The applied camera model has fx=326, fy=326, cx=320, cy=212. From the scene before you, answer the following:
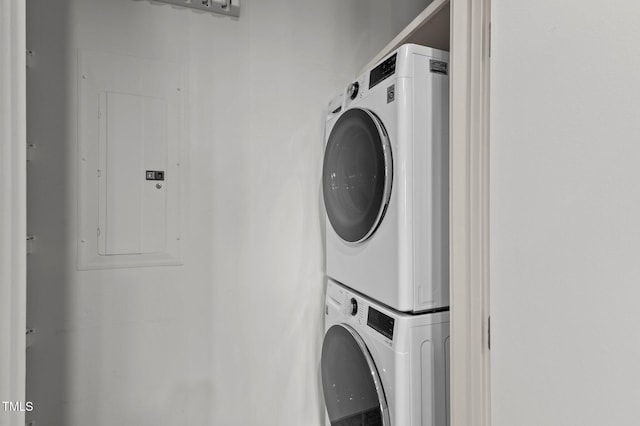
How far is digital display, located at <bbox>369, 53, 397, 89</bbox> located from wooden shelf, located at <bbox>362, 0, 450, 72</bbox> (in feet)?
0.51

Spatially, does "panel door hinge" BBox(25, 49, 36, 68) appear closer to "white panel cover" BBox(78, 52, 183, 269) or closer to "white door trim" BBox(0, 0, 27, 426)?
"white panel cover" BBox(78, 52, 183, 269)

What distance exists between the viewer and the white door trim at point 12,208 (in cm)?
50

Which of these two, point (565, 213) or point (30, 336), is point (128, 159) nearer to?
point (30, 336)

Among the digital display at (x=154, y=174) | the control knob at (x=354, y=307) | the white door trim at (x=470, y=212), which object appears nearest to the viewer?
the white door trim at (x=470, y=212)

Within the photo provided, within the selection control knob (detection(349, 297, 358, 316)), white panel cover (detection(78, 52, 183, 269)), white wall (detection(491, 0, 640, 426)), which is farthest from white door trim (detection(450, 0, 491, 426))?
white panel cover (detection(78, 52, 183, 269))

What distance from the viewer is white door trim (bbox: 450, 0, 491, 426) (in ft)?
2.68

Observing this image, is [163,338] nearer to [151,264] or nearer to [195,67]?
[151,264]

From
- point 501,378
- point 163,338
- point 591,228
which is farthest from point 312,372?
point 591,228

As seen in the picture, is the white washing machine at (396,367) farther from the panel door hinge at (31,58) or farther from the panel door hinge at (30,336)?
the panel door hinge at (31,58)

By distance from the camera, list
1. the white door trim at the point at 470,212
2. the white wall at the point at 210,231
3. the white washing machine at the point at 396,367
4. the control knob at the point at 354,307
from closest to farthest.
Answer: the white door trim at the point at 470,212 < the white washing machine at the point at 396,367 < the control knob at the point at 354,307 < the white wall at the point at 210,231

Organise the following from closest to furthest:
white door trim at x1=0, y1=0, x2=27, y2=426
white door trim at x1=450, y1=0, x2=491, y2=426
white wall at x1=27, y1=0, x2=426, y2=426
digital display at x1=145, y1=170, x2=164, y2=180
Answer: white door trim at x1=0, y1=0, x2=27, y2=426, white door trim at x1=450, y1=0, x2=491, y2=426, white wall at x1=27, y1=0, x2=426, y2=426, digital display at x1=145, y1=170, x2=164, y2=180

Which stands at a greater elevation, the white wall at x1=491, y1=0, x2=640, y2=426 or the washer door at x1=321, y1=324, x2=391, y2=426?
the white wall at x1=491, y1=0, x2=640, y2=426

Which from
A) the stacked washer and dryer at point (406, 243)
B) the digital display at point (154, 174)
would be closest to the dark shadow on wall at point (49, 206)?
the digital display at point (154, 174)

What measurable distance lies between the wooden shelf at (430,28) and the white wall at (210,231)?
1.94ft
